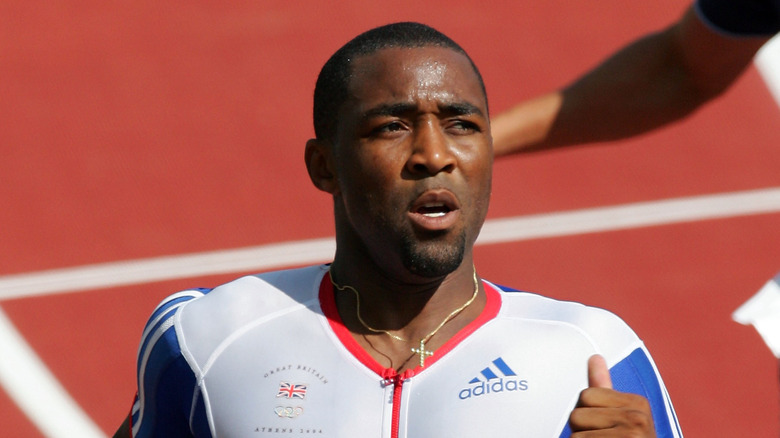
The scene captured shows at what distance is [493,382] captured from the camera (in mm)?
2246

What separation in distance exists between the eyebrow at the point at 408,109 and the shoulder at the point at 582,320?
43 cm

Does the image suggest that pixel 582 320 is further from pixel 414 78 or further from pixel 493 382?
pixel 414 78

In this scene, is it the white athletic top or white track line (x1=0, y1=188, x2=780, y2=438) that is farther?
white track line (x1=0, y1=188, x2=780, y2=438)

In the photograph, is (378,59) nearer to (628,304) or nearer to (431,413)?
(431,413)

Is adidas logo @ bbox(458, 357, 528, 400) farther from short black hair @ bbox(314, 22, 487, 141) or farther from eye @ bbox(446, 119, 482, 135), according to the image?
short black hair @ bbox(314, 22, 487, 141)

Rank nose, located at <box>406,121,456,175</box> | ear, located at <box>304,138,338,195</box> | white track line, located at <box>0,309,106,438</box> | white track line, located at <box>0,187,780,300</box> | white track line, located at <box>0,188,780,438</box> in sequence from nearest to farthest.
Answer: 1. nose, located at <box>406,121,456,175</box>
2. ear, located at <box>304,138,338,195</box>
3. white track line, located at <box>0,309,106,438</box>
4. white track line, located at <box>0,188,780,438</box>
5. white track line, located at <box>0,187,780,300</box>

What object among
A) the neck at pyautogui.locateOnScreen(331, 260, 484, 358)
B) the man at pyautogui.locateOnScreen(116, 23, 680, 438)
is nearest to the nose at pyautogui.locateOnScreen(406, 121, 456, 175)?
the man at pyautogui.locateOnScreen(116, 23, 680, 438)

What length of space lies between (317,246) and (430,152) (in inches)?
139

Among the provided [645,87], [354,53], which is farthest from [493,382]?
[645,87]

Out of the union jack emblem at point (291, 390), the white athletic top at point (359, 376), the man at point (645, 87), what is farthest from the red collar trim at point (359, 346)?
the man at point (645, 87)

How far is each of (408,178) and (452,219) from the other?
0.38 feet

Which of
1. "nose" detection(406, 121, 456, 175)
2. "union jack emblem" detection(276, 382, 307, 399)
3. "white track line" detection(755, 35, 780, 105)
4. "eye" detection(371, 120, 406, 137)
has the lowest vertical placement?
"union jack emblem" detection(276, 382, 307, 399)

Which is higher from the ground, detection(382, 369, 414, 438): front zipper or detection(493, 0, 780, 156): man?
detection(493, 0, 780, 156): man

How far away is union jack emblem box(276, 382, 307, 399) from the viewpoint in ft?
7.40
